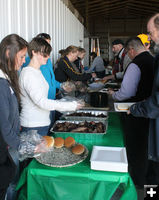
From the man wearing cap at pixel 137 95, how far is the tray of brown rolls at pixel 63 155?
3.41 ft

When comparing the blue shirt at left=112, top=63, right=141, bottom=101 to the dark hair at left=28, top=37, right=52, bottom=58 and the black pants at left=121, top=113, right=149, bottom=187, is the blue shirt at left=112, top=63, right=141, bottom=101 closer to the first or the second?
the black pants at left=121, top=113, right=149, bottom=187

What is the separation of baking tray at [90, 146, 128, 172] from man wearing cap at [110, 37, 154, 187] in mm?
979

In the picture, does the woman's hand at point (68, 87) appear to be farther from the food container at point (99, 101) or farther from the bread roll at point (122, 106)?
the bread roll at point (122, 106)

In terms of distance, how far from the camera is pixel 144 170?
236cm

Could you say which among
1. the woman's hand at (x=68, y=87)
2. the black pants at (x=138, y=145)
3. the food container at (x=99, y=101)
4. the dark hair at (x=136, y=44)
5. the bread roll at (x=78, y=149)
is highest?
the dark hair at (x=136, y=44)

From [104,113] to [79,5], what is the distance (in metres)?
8.70

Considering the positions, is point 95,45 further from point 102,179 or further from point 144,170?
point 102,179

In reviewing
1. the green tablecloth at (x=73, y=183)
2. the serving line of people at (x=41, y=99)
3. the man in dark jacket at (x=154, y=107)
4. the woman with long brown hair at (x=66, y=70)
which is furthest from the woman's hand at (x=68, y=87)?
the green tablecloth at (x=73, y=183)

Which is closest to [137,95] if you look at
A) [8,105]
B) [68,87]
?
[68,87]

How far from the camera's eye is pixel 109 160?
131 cm

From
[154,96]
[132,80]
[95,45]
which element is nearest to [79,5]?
[95,45]

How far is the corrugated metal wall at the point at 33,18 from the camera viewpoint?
2.08 m

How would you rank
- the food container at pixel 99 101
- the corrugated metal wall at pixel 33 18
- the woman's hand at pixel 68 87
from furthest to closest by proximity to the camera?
the woman's hand at pixel 68 87, the food container at pixel 99 101, the corrugated metal wall at pixel 33 18

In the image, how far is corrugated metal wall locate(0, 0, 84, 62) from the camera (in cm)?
208
